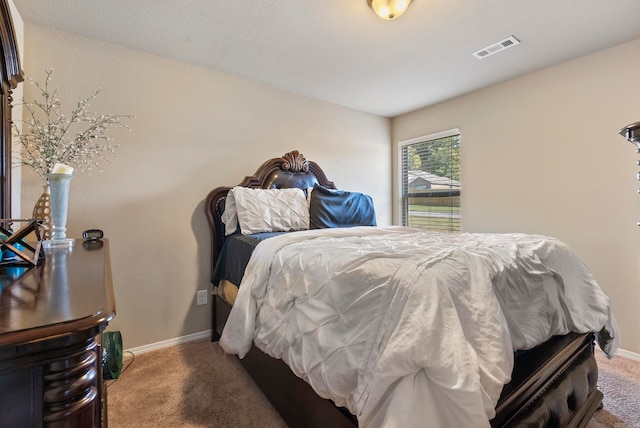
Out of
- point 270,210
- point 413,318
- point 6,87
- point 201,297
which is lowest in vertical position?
point 201,297

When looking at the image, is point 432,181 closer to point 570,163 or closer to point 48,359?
point 570,163

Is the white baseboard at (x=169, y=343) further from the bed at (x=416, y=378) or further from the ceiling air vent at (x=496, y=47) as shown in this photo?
the ceiling air vent at (x=496, y=47)

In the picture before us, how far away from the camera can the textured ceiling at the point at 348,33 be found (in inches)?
72.7

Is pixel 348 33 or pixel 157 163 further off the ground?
pixel 348 33

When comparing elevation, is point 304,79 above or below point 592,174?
above

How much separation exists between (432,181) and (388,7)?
2309mm

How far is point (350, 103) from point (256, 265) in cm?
245

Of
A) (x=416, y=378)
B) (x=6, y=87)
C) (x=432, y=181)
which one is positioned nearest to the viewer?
(x=416, y=378)

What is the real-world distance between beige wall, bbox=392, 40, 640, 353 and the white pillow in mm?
2421

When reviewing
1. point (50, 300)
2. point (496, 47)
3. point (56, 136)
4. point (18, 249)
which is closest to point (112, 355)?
point (18, 249)

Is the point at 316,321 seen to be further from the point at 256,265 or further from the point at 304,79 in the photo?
the point at 304,79

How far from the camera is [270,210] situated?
8.25 ft

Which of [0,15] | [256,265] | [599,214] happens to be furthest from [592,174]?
[0,15]

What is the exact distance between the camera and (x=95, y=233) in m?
1.79
